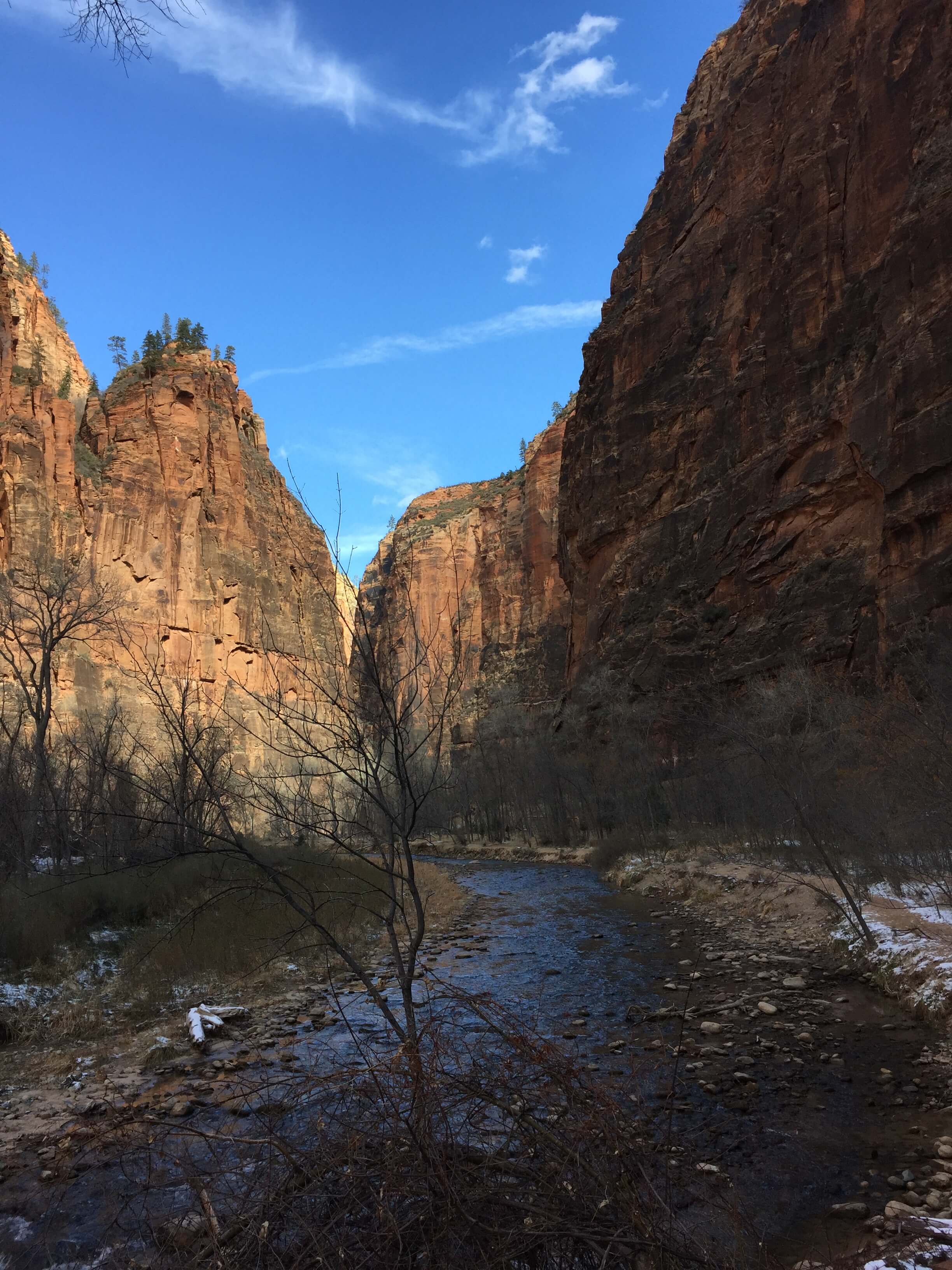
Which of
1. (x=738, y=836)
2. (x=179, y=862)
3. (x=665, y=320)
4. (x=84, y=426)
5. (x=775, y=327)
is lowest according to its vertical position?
(x=738, y=836)

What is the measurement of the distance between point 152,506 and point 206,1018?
68.3 metres

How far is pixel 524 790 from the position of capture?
47.2 metres

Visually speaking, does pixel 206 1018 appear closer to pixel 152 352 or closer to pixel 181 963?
pixel 181 963

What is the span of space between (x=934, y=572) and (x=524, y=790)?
27.7 m

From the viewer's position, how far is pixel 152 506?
69062mm

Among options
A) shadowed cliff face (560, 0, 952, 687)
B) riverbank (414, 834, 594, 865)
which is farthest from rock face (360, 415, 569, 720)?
shadowed cliff face (560, 0, 952, 687)

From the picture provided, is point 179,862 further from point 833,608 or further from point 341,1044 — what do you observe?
point 833,608

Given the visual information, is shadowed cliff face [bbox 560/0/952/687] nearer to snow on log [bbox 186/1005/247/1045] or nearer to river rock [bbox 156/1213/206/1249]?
snow on log [bbox 186/1005/247/1045]

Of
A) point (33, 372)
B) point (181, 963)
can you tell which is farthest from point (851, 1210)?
point (33, 372)

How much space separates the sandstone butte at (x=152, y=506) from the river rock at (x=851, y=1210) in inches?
2113

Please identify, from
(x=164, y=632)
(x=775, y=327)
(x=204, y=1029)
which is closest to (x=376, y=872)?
(x=204, y=1029)

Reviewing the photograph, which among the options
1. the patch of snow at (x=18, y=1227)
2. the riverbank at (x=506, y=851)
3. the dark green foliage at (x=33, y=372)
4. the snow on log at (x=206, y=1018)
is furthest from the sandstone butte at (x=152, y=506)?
the patch of snow at (x=18, y=1227)

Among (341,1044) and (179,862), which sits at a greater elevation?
(179,862)

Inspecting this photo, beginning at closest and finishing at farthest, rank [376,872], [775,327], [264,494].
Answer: [376,872] → [775,327] → [264,494]
